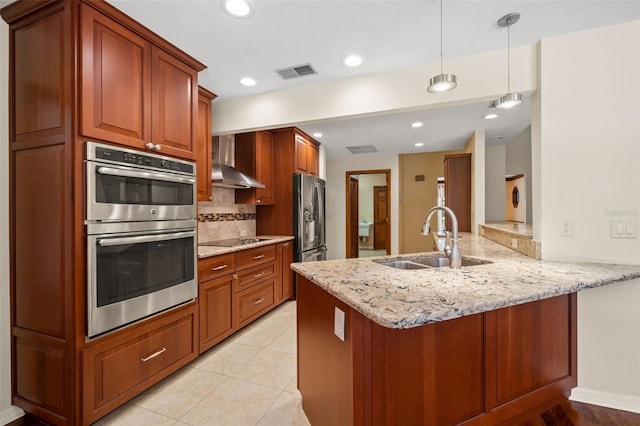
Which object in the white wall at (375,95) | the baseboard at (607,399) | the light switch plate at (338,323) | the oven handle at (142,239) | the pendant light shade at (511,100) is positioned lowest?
the baseboard at (607,399)

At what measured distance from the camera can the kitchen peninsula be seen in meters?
1.07

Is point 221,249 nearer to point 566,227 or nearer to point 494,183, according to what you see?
point 566,227

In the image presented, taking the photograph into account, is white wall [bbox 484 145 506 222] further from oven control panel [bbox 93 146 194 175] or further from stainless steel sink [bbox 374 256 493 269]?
oven control panel [bbox 93 146 194 175]

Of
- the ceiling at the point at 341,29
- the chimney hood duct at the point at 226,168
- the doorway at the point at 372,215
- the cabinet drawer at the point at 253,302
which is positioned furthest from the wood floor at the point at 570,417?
the doorway at the point at 372,215

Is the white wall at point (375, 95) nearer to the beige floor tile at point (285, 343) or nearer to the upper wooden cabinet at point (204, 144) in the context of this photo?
the upper wooden cabinet at point (204, 144)

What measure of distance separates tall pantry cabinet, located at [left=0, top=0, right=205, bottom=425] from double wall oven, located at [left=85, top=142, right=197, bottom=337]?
0.06 meters

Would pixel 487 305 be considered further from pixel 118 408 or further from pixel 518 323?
pixel 118 408

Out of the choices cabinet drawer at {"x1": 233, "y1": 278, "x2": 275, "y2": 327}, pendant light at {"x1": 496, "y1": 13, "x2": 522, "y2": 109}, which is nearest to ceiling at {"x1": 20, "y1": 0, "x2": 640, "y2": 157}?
→ pendant light at {"x1": 496, "y1": 13, "x2": 522, "y2": 109}

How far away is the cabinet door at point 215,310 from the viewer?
90.3 inches

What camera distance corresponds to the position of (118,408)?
1.76m

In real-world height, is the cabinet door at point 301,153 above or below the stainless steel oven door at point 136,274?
above

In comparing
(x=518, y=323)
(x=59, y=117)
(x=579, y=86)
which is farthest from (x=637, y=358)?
(x=59, y=117)

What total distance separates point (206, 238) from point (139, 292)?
1.48 metres

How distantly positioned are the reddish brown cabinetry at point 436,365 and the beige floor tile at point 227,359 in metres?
0.81
